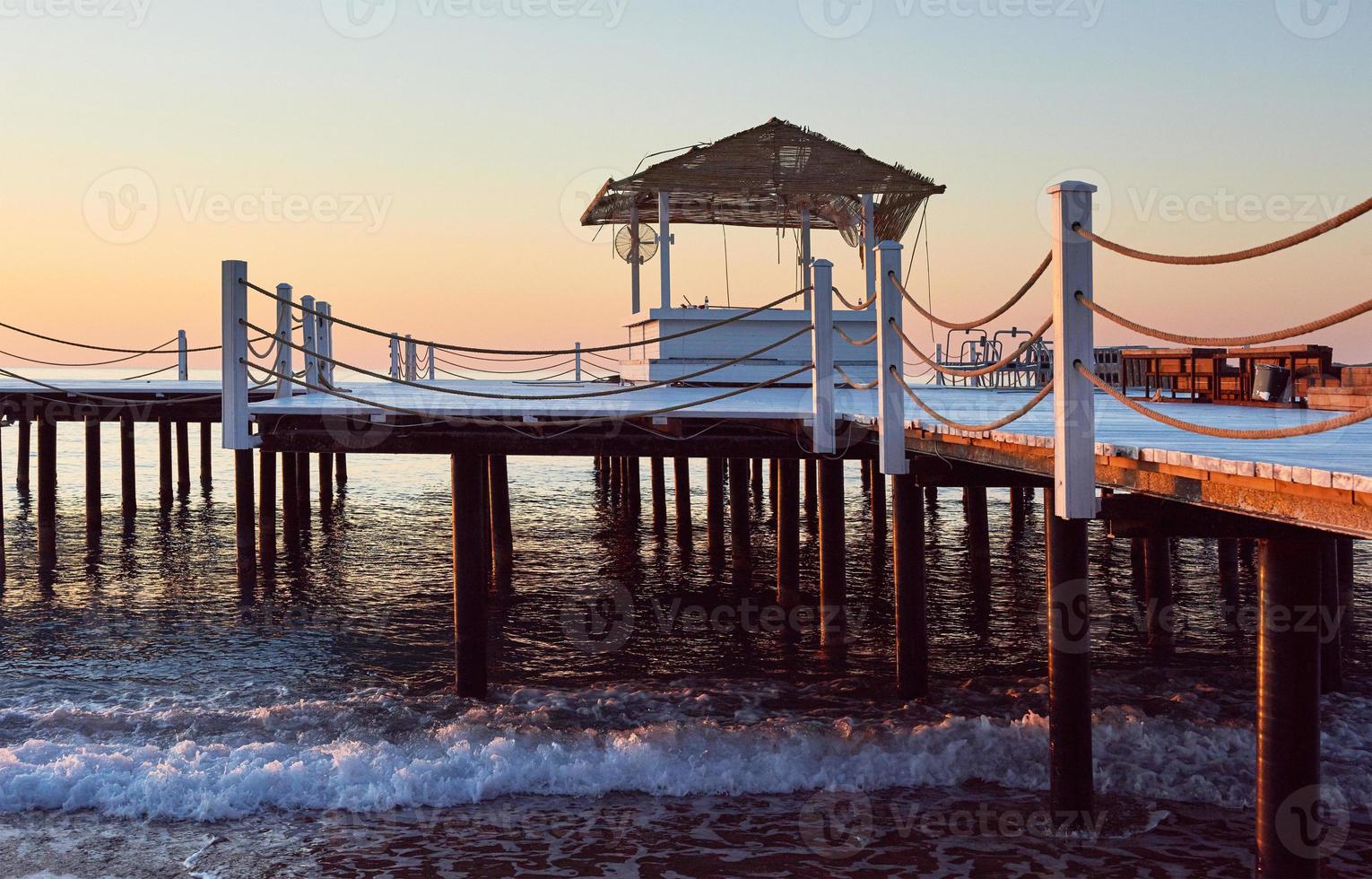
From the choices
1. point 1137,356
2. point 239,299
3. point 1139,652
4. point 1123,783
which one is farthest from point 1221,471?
point 1137,356

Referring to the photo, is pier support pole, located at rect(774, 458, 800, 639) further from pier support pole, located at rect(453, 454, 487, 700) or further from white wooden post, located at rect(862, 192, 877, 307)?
pier support pole, located at rect(453, 454, 487, 700)

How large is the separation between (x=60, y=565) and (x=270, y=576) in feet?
14.3

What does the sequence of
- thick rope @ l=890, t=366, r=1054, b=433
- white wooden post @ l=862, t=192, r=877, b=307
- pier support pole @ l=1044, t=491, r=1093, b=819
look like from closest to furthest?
thick rope @ l=890, t=366, r=1054, b=433, pier support pole @ l=1044, t=491, r=1093, b=819, white wooden post @ l=862, t=192, r=877, b=307

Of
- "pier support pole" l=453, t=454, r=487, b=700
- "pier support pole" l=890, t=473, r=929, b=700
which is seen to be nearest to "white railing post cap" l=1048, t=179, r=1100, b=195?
"pier support pole" l=890, t=473, r=929, b=700

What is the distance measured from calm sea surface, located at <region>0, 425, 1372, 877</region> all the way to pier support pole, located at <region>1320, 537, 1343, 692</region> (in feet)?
1.22

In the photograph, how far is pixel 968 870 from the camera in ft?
26.0

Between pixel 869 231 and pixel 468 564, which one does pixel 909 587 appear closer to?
pixel 468 564

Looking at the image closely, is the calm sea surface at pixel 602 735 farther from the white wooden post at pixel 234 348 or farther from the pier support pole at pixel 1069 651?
the white wooden post at pixel 234 348

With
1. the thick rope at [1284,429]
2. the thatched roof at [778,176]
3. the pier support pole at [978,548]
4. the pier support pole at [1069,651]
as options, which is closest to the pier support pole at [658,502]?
the thatched roof at [778,176]

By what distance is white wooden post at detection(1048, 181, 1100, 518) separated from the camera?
5773 mm

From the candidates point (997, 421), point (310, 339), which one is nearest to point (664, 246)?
point (310, 339)

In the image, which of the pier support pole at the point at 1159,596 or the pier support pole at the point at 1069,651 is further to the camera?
the pier support pole at the point at 1159,596

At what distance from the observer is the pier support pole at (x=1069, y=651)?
7.62 meters

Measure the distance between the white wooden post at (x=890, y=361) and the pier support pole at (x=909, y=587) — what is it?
113 centimetres
